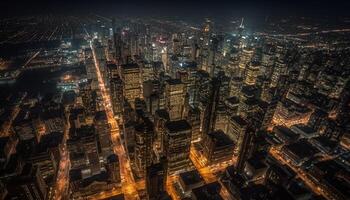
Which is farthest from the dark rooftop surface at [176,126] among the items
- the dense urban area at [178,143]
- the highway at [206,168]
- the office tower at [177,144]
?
the highway at [206,168]

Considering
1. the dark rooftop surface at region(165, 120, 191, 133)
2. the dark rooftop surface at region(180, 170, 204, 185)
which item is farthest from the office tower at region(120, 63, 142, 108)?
the dark rooftop surface at region(180, 170, 204, 185)

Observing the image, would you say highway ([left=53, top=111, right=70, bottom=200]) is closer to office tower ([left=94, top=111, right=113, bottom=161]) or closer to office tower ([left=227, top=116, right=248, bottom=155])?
office tower ([left=94, top=111, right=113, bottom=161])

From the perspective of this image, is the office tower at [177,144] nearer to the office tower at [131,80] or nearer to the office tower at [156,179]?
the office tower at [156,179]

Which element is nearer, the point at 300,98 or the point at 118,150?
the point at 118,150

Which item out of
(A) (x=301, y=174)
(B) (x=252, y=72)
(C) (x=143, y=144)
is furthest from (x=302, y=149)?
(B) (x=252, y=72)

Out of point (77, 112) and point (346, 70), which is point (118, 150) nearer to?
point (77, 112)

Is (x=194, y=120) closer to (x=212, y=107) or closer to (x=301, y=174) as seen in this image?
(x=212, y=107)

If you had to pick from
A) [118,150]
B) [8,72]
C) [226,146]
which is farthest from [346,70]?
[8,72]
